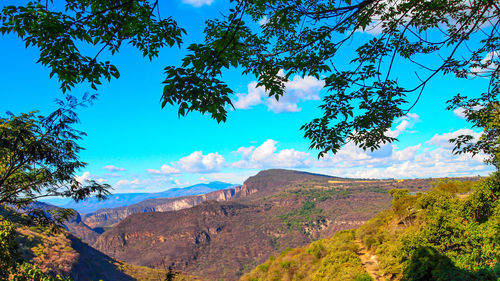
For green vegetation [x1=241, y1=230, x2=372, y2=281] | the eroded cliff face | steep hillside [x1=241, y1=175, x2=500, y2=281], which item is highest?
steep hillside [x1=241, y1=175, x2=500, y2=281]

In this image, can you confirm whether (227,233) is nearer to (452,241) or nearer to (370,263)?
(370,263)

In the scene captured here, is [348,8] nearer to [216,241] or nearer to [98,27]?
[98,27]

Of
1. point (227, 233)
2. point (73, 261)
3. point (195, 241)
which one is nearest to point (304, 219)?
point (227, 233)

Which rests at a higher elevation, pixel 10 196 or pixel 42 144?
pixel 42 144

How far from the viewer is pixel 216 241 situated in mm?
171500

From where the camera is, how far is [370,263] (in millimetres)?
18578

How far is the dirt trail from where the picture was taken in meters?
15.3

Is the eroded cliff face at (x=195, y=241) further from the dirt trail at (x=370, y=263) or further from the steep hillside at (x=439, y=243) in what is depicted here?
the steep hillside at (x=439, y=243)

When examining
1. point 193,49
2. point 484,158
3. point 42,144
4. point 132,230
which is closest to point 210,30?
point 193,49

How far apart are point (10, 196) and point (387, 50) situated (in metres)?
14.8

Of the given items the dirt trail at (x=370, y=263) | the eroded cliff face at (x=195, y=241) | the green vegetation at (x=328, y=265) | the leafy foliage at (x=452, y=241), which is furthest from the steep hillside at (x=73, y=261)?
the eroded cliff face at (x=195, y=241)

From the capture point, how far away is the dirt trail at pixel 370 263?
15.3m

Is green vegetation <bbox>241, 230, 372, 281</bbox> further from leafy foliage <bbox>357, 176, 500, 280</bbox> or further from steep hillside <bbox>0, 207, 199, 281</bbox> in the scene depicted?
steep hillside <bbox>0, 207, 199, 281</bbox>

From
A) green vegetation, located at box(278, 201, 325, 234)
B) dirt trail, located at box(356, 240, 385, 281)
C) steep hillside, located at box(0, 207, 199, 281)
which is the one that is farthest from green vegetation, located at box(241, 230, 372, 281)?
green vegetation, located at box(278, 201, 325, 234)
